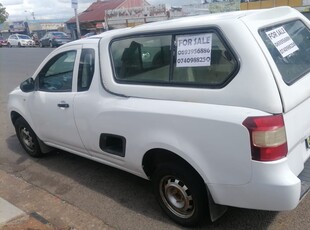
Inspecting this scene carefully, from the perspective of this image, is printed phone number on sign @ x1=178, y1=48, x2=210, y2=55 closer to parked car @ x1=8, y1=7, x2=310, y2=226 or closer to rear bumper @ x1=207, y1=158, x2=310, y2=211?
parked car @ x1=8, y1=7, x2=310, y2=226

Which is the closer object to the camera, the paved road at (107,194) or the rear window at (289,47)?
the rear window at (289,47)

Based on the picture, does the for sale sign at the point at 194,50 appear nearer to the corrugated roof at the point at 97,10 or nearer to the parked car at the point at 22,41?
the parked car at the point at 22,41

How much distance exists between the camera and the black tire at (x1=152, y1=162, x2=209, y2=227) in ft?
9.69

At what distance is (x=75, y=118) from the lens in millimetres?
3949

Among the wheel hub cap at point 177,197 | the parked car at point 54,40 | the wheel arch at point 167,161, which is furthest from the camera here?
the parked car at point 54,40

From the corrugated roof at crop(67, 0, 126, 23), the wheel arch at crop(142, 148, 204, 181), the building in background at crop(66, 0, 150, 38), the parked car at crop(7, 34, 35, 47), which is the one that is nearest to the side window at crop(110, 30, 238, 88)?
the wheel arch at crop(142, 148, 204, 181)

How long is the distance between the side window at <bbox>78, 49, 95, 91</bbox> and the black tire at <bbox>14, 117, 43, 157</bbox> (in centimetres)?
157

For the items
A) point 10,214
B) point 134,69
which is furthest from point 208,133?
point 10,214

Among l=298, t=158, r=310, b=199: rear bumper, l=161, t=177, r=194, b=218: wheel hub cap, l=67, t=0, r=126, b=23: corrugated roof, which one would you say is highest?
l=67, t=0, r=126, b=23: corrugated roof

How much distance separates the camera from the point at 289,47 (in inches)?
116

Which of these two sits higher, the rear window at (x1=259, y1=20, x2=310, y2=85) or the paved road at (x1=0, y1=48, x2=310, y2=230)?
the rear window at (x1=259, y1=20, x2=310, y2=85)

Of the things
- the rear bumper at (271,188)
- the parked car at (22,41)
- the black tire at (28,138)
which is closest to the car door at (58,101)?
the black tire at (28,138)

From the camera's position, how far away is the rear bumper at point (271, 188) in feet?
8.18

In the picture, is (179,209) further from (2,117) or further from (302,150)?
(2,117)
